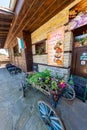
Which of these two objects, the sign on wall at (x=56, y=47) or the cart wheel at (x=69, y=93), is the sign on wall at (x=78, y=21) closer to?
the sign on wall at (x=56, y=47)

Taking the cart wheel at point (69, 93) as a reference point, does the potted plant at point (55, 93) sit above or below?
above

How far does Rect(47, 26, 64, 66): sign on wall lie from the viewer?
264 centimetres

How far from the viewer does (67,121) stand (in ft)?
5.04

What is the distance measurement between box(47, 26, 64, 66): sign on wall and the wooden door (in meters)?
0.44

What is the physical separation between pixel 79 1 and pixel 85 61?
61.4 inches

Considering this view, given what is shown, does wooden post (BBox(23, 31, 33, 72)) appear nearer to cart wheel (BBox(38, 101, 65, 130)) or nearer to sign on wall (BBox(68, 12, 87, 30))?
sign on wall (BBox(68, 12, 87, 30))

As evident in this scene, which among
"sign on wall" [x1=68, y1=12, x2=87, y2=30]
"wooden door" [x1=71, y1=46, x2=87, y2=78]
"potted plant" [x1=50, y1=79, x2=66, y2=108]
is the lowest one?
"potted plant" [x1=50, y1=79, x2=66, y2=108]

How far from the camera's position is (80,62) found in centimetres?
234

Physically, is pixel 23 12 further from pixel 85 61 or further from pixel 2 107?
pixel 2 107

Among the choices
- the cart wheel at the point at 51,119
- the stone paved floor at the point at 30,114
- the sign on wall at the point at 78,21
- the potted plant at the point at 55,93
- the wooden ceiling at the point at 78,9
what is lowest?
the stone paved floor at the point at 30,114

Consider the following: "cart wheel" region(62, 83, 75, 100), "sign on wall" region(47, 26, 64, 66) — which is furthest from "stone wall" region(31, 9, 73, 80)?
"cart wheel" region(62, 83, 75, 100)

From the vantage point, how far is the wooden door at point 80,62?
2227 mm

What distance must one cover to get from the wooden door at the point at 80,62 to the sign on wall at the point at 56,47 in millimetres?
436

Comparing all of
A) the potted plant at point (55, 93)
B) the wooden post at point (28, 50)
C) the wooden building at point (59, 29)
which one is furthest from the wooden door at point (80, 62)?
the wooden post at point (28, 50)
